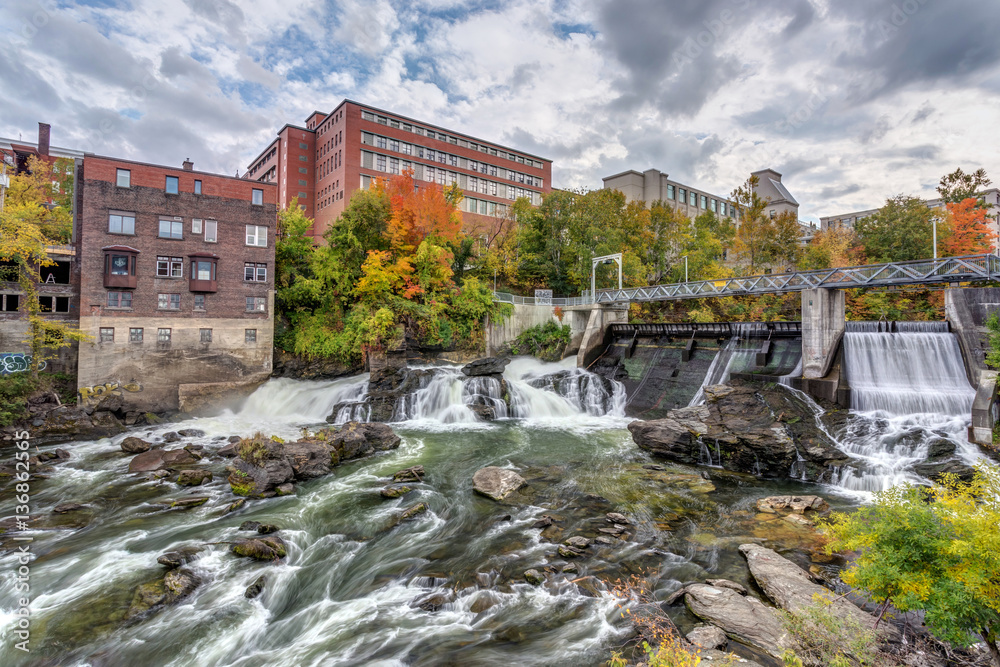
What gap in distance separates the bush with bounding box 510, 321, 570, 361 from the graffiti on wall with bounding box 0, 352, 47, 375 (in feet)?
88.4

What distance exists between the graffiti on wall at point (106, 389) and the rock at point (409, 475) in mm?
18571

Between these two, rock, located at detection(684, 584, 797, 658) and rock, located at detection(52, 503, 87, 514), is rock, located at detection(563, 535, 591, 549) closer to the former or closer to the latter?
rock, located at detection(684, 584, 797, 658)

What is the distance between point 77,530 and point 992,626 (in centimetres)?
1766

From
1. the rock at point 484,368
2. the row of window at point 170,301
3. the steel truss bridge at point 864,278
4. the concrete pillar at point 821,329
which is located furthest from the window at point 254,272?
the concrete pillar at point 821,329

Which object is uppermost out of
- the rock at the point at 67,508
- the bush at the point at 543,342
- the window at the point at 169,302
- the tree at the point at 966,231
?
the tree at the point at 966,231

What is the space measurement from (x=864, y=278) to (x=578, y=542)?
18.7 meters

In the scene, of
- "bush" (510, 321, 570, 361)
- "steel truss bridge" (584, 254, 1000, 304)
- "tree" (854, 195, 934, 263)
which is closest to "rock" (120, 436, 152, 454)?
"bush" (510, 321, 570, 361)

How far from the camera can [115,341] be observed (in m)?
24.8

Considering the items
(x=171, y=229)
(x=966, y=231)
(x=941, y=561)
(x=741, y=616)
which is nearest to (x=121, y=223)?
(x=171, y=229)

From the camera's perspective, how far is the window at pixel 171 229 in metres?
26.1

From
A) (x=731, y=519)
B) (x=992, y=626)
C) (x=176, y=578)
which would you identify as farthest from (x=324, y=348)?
(x=992, y=626)

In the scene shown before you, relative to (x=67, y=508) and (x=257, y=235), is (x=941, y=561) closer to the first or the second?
(x=67, y=508)

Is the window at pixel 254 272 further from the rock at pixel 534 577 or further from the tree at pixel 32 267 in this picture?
the rock at pixel 534 577

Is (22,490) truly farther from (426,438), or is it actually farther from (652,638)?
(652,638)
